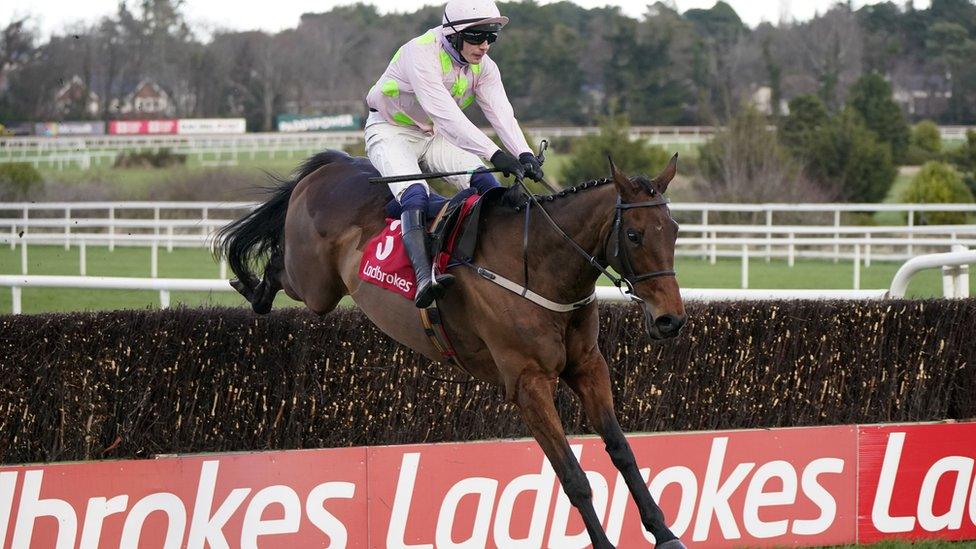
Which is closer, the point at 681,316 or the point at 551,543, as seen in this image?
the point at 681,316

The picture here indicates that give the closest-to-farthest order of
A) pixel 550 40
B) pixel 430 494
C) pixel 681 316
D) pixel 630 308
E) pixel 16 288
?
pixel 681 316 < pixel 430 494 < pixel 630 308 < pixel 16 288 < pixel 550 40

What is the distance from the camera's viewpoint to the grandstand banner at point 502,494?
17.3ft

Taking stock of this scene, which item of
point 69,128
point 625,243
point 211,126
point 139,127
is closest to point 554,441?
point 625,243

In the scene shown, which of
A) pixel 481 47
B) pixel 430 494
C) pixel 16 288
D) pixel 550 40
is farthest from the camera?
pixel 550 40

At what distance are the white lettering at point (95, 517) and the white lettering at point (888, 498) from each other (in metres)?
3.47

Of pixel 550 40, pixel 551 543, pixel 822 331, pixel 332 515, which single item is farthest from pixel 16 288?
pixel 550 40

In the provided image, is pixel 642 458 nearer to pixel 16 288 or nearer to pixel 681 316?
pixel 681 316

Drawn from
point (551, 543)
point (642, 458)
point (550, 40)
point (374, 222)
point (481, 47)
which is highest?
point (550, 40)

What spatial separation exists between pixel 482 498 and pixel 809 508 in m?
1.56

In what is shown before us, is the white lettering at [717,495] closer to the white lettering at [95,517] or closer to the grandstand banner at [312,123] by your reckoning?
the white lettering at [95,517]

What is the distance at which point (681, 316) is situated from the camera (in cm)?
420

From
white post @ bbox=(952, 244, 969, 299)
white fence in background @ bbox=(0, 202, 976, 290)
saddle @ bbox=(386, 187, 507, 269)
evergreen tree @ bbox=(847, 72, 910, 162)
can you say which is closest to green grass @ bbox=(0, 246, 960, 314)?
white fence in background @ bbox=(0, 202, 976, 290)

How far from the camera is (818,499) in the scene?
19.2 feet

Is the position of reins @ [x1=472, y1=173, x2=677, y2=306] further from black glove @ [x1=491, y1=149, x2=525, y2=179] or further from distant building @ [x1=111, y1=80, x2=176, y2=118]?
distant building @ [x1=111, y1=80, x2=176, y2=118]
